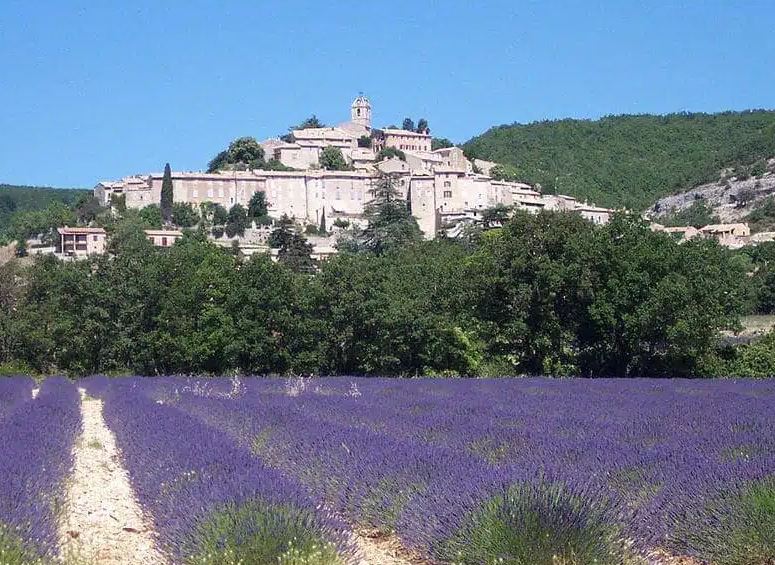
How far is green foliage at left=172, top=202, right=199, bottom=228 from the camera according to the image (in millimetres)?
96438

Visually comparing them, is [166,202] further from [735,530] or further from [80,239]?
[735,530]

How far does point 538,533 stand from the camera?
4.89 m

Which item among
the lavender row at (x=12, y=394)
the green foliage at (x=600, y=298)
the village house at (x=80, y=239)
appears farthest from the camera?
the village house at (x=80, y=239)

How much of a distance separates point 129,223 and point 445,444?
275 feet

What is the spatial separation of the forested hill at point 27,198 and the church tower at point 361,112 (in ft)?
129

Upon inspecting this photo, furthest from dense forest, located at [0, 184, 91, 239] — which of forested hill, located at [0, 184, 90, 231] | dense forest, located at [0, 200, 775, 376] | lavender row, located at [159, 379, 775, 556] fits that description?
lavender row, located at [159, 379, 775, 556]

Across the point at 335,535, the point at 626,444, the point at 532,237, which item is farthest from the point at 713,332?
the point at 335,535

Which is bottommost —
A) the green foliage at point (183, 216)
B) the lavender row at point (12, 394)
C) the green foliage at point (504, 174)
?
the lavender row at point (12, 394)

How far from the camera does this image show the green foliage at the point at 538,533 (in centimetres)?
485

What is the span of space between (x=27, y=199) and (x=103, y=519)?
15122 centimetres

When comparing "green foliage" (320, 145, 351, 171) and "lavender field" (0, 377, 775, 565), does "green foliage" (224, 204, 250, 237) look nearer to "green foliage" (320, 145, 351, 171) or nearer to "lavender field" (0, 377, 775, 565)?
"green foliage" (320, 145, 351, 171)

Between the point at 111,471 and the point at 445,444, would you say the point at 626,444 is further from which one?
the point at 111,471

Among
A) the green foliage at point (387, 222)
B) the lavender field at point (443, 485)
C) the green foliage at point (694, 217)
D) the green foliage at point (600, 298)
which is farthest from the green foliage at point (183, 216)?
the lavender field at point (443, 485)

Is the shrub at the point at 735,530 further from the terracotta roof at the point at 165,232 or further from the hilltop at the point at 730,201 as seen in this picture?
the hilltop at the point at 730,201
